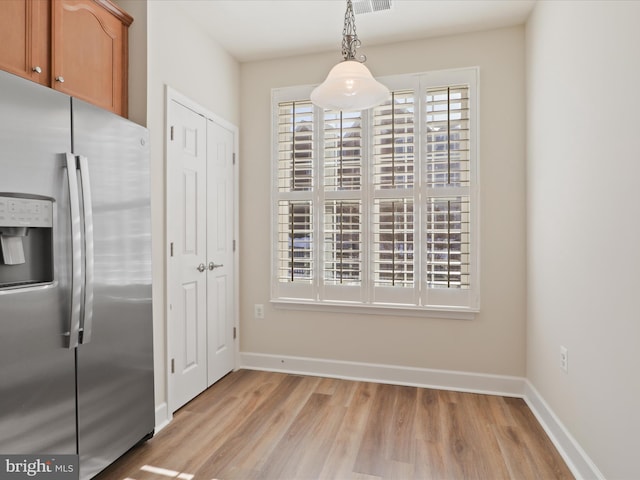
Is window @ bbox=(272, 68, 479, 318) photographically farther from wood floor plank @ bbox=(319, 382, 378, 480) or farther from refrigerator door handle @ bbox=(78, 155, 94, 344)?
refrigerator door handle @ bbox=(78, 155, 94, 344)

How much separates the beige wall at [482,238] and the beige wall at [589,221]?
248 millimetres

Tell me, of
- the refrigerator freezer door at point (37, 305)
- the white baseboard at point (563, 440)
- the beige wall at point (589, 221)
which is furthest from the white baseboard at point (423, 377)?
the refrigerator freezer door at point (37, 305)

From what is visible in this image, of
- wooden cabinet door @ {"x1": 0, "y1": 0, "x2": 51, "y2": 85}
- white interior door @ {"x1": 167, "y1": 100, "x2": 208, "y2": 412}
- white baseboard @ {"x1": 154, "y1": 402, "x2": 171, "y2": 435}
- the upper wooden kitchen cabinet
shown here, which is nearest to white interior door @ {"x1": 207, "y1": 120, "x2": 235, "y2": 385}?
white interior door @ {"x1": 167, "y1": 100, "x2": 208, "y2": 412}

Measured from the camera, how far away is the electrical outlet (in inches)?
83.7

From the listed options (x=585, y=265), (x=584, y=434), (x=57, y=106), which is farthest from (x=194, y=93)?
(x=584, y=434)

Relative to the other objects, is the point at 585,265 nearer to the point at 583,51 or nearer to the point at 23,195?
the point at 583,51

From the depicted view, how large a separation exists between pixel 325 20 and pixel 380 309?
225 cm

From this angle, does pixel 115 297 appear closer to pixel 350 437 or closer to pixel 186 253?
pixel 186 253

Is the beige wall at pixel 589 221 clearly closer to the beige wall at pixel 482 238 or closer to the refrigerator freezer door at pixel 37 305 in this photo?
the beige wall at pixel 482 238

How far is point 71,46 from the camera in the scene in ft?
6.36

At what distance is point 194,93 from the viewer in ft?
9.29

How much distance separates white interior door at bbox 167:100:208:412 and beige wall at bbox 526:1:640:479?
2356 millimetres

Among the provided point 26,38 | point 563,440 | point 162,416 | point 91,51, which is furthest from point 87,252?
point 563,440

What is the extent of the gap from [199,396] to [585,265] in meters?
2.61
